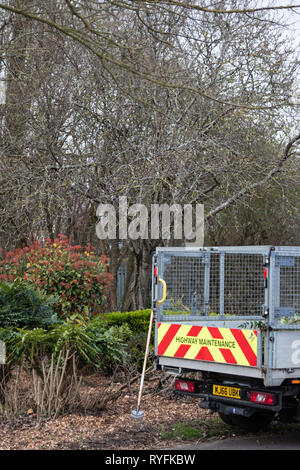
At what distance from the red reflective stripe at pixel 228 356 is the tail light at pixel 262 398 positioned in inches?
14.4

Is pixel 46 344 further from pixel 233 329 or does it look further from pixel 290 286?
pixel 290 286

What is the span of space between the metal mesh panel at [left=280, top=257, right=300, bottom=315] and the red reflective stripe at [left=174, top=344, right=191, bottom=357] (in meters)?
1.20

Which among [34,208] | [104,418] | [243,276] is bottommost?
[104,418]

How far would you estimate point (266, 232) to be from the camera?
20484mm

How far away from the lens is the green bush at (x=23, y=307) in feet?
24.3

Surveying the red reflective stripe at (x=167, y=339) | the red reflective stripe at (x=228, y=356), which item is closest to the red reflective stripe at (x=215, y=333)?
the red reflective stripe at (x=228, y=356)

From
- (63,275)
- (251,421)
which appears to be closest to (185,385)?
(251,421)

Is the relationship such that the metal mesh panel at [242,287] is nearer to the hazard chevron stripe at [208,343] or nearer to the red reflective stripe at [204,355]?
the hazard chevron stripe at [208,343]

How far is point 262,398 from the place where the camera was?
234 inches

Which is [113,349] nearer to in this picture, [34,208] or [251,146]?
[34,208]

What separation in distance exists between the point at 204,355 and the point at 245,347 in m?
0.61
